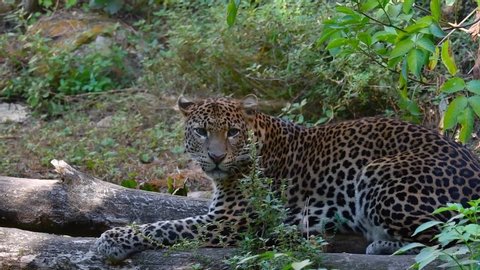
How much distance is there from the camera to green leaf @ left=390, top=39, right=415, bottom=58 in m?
6.46

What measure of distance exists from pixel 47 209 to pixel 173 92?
18.1 ft

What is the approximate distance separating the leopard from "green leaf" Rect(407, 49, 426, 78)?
1176 mm

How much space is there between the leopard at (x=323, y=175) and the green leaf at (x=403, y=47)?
1.19m

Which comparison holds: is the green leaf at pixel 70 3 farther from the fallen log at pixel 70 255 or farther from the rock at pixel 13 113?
the fallen log at pixel 70 255

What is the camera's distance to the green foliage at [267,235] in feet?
21.1

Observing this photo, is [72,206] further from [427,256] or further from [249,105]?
[427,256]

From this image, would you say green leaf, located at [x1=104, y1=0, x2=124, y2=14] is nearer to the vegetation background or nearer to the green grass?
the vegetation background

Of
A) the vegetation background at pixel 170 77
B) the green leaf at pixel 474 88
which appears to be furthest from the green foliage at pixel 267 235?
the vegetation background at pixel 170 77

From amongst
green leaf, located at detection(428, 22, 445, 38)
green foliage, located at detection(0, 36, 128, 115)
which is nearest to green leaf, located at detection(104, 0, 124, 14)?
green foliage, located at detection(0, 36, 128, 115)

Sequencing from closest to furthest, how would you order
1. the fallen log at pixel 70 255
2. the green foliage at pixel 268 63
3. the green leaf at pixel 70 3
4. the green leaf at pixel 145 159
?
the fallen log at pixel 70 255, the green foliage at pixel 268 63, the green leaf at pixel 145 159, the green leaf at pixel 70 3

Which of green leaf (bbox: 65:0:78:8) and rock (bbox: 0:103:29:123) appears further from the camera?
green leaf (bbox: 65:0:78:8)

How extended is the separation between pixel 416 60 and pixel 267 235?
1.56 m

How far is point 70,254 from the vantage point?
23.6ft

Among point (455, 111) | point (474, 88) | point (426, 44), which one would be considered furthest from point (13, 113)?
point (474, 88)
